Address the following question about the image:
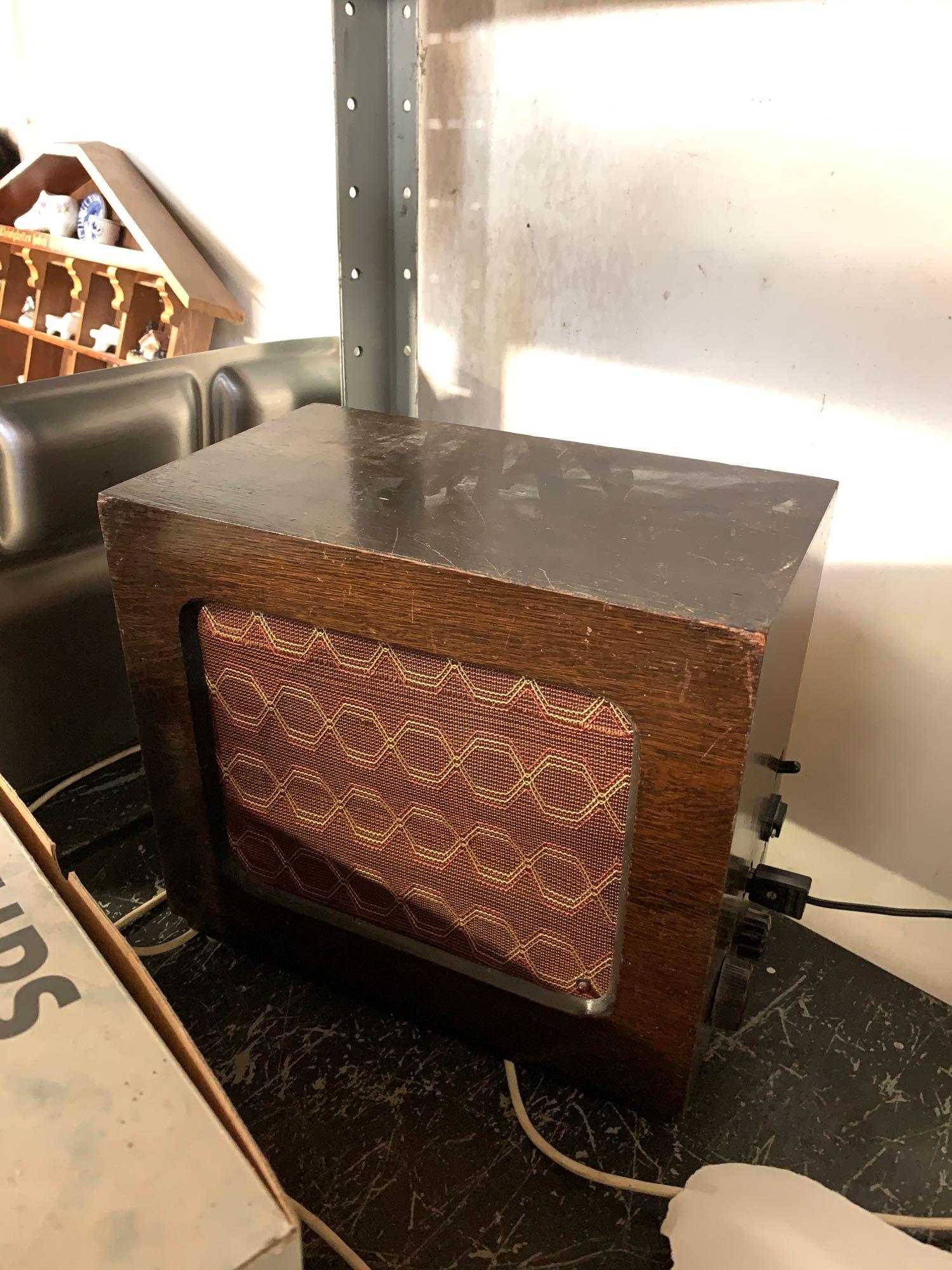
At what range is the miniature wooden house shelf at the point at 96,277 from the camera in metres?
1.21

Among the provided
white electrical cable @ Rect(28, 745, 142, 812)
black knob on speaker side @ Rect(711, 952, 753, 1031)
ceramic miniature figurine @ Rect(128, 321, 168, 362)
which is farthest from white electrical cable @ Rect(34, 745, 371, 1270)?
ceramic miniature figurine @ Rect(128, 321, 168, 362)

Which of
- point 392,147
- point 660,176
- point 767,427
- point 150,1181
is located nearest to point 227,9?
point 392,147

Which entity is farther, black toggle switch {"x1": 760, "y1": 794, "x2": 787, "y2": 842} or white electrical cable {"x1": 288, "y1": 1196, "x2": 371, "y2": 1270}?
black toggle switch {"x1": 760, "y1": 794, "x2": 787, "y2": 842}

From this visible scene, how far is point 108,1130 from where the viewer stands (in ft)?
1.29

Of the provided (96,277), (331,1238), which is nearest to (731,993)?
(331,1238)

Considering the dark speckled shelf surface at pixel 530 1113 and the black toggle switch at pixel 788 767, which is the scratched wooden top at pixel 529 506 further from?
the dark speckled shelf surface at pixel 530 1113

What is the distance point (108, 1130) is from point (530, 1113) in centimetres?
31

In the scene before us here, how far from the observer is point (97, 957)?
472mm

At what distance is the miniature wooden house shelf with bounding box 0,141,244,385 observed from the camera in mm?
1209

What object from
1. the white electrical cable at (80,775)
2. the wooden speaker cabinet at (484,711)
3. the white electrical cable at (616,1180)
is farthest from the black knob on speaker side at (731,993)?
the white electrical cable at (80,775)

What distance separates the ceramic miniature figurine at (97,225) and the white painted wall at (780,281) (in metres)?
0.64

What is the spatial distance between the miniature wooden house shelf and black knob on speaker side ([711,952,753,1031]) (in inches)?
39.2

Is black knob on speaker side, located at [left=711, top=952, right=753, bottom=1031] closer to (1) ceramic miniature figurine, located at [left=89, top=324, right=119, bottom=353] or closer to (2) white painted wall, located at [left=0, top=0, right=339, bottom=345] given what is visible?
(2) white painted wall, located at [left=0, top=0, right=339, bottom=345]

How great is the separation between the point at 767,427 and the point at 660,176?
0.70 ft
